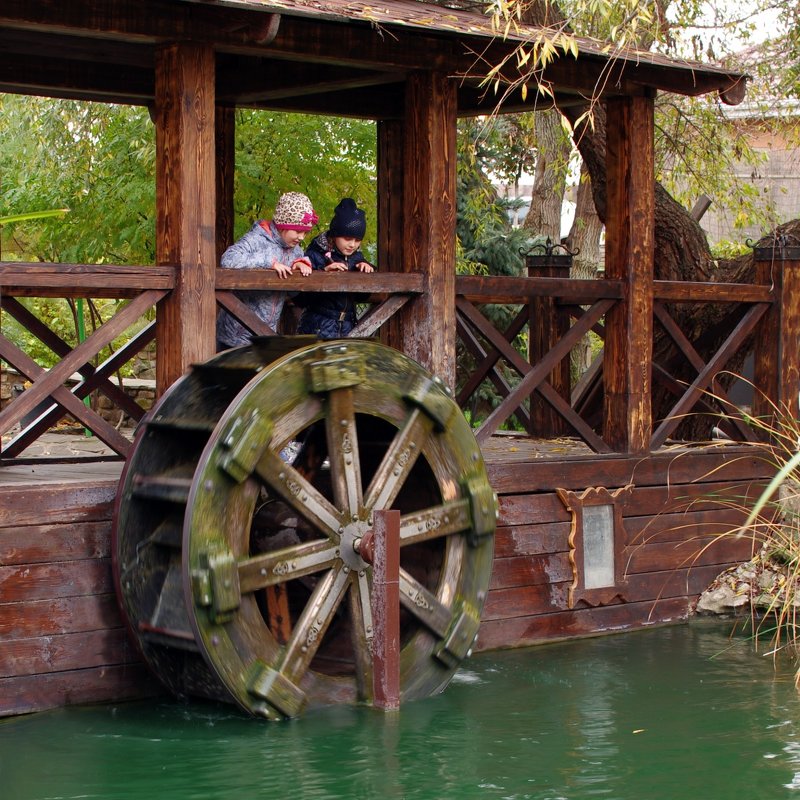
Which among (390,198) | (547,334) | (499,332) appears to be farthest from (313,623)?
(547,334)

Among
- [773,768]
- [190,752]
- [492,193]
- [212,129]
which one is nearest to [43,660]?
[190,752]

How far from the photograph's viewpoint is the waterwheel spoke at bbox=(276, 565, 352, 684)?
652cm

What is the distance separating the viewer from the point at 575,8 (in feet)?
30.3

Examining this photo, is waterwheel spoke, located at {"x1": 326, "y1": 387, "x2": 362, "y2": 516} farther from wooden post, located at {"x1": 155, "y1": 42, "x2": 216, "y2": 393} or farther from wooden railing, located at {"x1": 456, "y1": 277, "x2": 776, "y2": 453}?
wooden railing, located at {"x1": 456, "y1": 277, "x2": 776, "y2": 453}

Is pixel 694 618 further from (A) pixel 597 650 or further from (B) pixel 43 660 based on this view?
(B) pixel 43 660

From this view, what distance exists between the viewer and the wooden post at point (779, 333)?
31.4 feet

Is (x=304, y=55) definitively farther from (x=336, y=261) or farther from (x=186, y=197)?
(x=336, y=261)

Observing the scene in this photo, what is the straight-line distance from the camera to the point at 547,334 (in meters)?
10.8

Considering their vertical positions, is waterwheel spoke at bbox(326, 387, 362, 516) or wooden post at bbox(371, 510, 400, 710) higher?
waterwheel spoke at bbox(326, 387, 362, 516)

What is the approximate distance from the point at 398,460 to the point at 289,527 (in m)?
0.78

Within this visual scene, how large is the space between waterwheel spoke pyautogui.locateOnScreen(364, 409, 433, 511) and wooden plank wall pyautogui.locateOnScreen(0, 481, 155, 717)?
127 cm

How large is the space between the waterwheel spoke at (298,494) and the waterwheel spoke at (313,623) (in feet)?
0.67

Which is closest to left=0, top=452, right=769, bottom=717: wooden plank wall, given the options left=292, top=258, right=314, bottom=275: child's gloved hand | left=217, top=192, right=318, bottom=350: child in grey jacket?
left=217, top=192, right=318, bottom=350: child in grey jacket

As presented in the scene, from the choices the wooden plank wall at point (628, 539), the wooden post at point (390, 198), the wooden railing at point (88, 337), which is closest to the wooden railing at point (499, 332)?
the wooden railing at point (88, 337)
